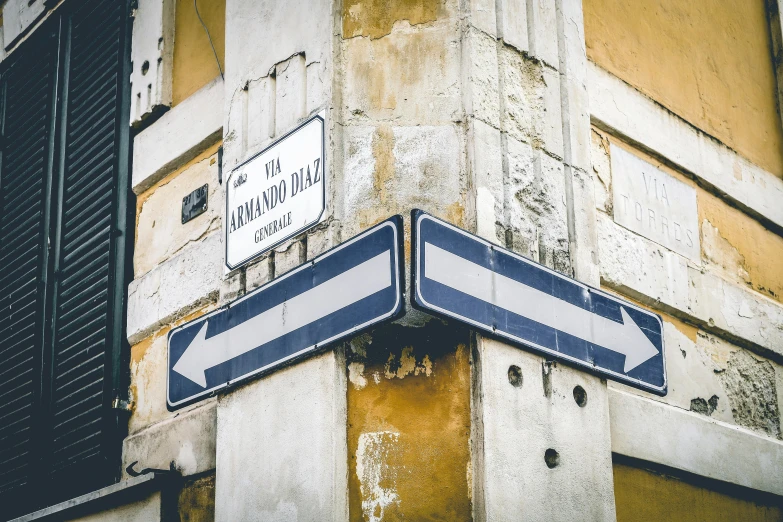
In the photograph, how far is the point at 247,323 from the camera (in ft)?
13.8

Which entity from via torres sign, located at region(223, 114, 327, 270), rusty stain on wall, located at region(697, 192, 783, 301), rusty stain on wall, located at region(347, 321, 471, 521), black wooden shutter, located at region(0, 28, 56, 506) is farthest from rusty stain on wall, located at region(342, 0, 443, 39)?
black wooden shutter, located at region(0, 28, 56, 506)

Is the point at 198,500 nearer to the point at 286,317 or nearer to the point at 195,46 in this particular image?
the point at 286,317

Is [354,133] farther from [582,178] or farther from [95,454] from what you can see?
[95,454]

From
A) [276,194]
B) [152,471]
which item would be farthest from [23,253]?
[276,194]

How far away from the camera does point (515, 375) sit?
403 centimetres

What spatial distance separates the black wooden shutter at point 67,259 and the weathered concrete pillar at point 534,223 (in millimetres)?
2399

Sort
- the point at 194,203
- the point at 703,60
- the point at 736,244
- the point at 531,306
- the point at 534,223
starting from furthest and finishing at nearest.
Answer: the point at 703,60, the point at 736,244, the point at 194,203, the point at 534,223, the point at 531,306

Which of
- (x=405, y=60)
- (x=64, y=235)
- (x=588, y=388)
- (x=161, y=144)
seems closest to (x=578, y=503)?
(x=588, y=388)

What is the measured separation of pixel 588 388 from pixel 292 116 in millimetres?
1743

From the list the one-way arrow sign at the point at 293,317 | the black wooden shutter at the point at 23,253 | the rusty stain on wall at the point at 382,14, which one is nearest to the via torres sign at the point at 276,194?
the one-way arrow sign at the point at 293,317

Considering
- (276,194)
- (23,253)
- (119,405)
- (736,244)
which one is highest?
(23,253)

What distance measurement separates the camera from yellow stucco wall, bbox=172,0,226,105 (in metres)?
5.52

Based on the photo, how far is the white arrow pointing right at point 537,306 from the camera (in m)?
3.66

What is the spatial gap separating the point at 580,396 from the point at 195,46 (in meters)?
2.93
